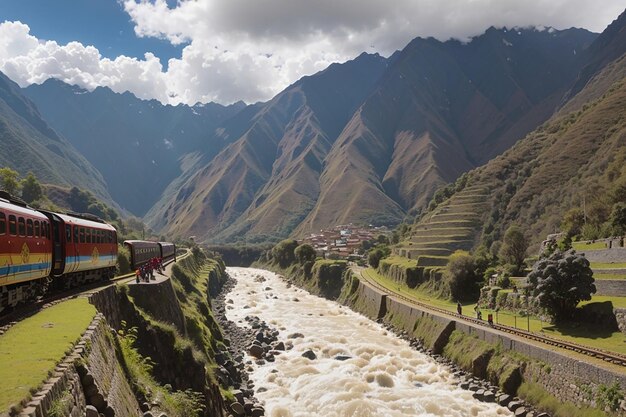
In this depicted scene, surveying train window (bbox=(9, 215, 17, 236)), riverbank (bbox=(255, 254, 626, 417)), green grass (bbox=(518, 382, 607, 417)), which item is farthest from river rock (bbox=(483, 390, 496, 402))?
train window (bbox=(9, 215, 17, 236))

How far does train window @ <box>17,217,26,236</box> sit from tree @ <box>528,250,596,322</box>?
119 ft

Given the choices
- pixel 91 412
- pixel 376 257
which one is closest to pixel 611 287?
pixel 91 412

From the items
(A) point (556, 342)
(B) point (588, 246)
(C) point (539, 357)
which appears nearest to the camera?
(C) point (539, 357)

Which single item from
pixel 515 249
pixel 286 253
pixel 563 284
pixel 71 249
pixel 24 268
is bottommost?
pixel 286 253

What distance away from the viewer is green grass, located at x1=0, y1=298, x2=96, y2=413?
1048 centimetres

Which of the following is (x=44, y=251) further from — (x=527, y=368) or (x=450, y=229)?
(x=450, y=229)

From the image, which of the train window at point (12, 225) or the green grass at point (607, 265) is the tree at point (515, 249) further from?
the train window at point (12, 225)

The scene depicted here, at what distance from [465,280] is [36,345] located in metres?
58.0

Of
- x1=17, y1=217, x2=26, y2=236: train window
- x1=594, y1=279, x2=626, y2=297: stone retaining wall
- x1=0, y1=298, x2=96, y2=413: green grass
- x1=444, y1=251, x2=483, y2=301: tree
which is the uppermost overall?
x1=17, y1=217, x2=26, y2=236: train window

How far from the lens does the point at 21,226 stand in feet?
66.5

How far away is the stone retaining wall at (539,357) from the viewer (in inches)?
1112

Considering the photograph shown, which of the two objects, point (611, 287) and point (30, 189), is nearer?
point (611, 287)

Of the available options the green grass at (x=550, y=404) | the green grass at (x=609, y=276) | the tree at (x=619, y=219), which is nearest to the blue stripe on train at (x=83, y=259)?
the green grass at (x=550, y=404)

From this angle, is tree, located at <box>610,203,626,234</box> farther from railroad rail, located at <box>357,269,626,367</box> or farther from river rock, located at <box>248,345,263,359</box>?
river rock, located at <box>248,345,263,359</box>
